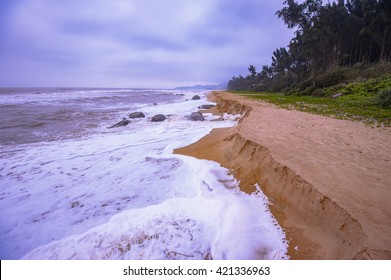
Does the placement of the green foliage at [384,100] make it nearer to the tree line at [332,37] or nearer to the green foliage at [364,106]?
the green foliage at [364,106]

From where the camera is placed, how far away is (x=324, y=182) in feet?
10.9

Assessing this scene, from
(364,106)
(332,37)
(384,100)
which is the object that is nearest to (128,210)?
(384,100)

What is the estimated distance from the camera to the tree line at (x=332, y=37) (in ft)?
75.5

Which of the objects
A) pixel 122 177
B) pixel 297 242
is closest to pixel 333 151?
pixel 297 242

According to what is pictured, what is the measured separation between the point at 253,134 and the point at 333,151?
2.06 m

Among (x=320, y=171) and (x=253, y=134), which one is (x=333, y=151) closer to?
(x=320, y=171)

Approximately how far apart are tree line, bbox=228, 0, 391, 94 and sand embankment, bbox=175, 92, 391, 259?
64.2 ft

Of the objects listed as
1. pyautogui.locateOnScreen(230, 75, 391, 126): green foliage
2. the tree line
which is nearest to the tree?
the tree line

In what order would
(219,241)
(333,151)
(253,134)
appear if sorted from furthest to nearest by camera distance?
1. (253,134)
2. (333,151)
3. (219,241)

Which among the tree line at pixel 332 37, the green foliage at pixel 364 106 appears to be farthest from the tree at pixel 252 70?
the green foliage at pixel 364 106

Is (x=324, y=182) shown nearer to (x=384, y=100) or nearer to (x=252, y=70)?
(x=384, y=100)

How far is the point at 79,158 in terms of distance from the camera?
6.80m

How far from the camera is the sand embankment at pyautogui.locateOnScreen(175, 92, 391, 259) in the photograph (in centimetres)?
247

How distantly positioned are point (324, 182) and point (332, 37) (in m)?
35.9
